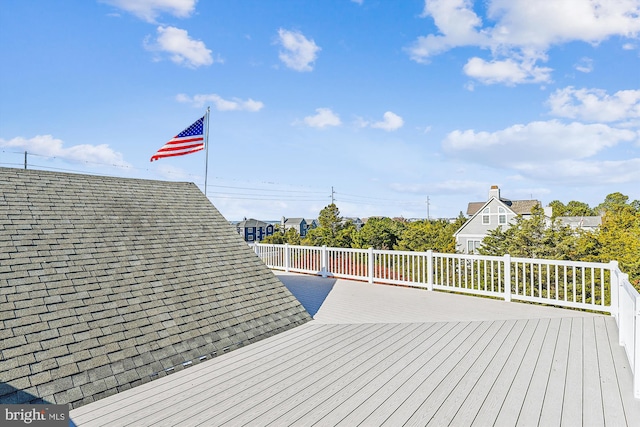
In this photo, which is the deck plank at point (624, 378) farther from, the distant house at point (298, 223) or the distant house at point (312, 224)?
the distant house at point (298, 223)

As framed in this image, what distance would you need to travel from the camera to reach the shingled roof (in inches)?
105

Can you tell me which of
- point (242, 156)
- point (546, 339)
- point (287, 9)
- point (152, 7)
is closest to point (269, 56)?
point (287, 9)

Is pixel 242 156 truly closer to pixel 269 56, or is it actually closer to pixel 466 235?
pixel 269 56

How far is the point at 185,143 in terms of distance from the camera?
7.71 meters

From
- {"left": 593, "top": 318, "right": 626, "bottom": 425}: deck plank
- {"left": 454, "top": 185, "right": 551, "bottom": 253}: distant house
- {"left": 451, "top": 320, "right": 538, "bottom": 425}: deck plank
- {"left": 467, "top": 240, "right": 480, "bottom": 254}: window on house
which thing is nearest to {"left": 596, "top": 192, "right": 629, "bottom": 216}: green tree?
{"left": 454, "top": 185, "right": 551, "bottom": 253}: distant house

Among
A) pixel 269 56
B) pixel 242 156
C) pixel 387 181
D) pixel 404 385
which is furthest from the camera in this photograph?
pixel 387 181

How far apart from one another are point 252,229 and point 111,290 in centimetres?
5705

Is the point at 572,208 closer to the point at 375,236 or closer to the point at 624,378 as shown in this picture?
the point at 375,236

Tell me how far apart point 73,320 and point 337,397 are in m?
2.50

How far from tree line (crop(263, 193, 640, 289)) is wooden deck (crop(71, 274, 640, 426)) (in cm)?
1043

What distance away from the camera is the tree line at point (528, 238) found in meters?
13.9

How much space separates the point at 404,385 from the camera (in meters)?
2.79

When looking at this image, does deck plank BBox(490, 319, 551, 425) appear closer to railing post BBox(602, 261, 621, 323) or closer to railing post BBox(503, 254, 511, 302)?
railing post BBox(602, 261, 621, 323)

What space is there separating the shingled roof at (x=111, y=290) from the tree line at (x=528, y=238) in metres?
13.1
